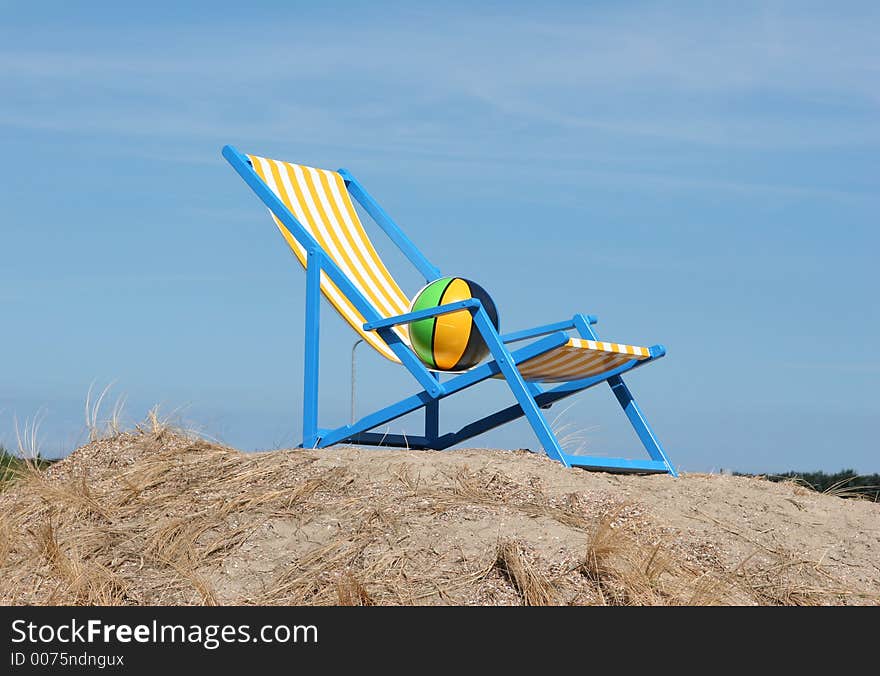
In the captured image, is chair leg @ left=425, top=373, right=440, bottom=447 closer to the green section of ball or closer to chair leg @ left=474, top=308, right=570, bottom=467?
the green section of ball

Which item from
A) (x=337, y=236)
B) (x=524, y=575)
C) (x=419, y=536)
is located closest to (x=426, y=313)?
(x=337, y=236)

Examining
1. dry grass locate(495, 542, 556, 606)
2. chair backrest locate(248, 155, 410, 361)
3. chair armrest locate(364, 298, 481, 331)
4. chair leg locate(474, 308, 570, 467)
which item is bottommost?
dry grass locate(495, 542, 556, 606)

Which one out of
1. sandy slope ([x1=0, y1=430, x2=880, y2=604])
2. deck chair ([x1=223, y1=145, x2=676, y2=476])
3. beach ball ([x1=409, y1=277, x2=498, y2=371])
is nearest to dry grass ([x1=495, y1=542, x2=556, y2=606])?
sandy slope ([x1=0, y1=430, x2=880, y2=604])

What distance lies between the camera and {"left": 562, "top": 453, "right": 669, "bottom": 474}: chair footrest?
675 cm

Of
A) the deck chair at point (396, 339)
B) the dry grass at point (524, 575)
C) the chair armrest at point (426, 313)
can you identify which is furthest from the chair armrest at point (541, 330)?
the dry grass at point (524, 575)

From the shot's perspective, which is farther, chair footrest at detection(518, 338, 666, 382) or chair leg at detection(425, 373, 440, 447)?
chair leg at detection(425, 373, 440, 447)

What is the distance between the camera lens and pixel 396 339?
7.30 m

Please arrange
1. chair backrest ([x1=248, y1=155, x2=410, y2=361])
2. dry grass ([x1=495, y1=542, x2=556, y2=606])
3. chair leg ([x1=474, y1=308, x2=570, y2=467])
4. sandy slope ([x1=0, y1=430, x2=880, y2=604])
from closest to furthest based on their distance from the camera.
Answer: dry grass ([x1=495, y1=542, x2=556, y2=606]) → sandy slope ([x1=0, y1=430, x2=880, y2=604]) → chair leg ([x1=474, y1=308, x2=570, y2=467]) → chair backrest ([x1=248, y1=155, x2=410, y2=361])

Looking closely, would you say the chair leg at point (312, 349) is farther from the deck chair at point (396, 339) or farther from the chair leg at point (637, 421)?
the chair leg at point (637, 421)

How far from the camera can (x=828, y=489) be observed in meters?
7.60

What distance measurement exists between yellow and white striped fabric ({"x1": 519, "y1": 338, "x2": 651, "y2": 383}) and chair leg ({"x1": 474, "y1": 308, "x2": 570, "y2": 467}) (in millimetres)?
153

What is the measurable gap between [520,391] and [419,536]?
1.66m

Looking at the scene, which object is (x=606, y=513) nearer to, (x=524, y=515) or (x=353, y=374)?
(x=524, y=515)

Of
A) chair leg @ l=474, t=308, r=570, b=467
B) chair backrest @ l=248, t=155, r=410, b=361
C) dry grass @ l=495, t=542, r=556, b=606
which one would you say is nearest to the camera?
dry grass @ l=495, t=542, r=556, b=606
